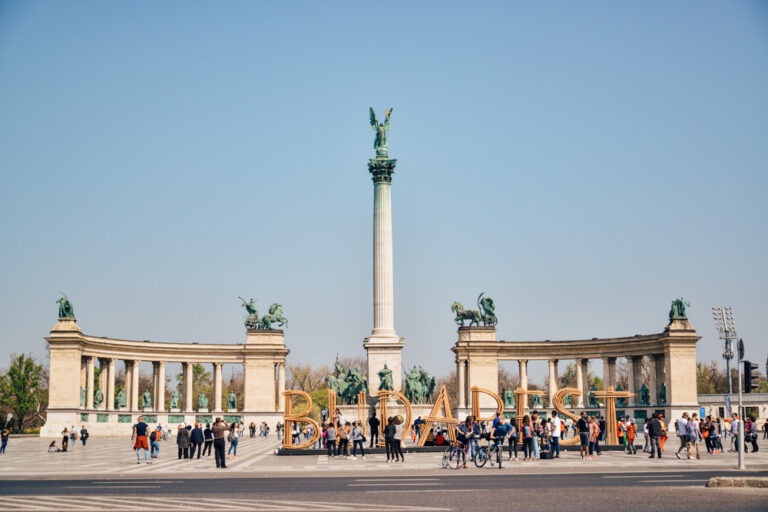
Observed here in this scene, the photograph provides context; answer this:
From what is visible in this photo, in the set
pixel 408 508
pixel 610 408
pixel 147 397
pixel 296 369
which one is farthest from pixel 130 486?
pixel 296 369

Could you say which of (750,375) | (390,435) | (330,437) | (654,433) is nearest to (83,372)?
(330,437)

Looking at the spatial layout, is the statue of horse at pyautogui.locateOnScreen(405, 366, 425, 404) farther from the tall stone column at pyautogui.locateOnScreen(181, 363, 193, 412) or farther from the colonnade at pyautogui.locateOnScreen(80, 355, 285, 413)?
the tall stone column at pyautogui.locateOnScreen(181, 363, 193, 412)

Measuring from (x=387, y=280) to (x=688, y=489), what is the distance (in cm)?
5866

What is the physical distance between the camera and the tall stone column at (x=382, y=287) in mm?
83562

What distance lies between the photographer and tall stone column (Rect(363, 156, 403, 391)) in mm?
83562

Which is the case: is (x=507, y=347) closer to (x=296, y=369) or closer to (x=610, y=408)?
(x=610, y=408)

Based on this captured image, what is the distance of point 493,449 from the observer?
42375 mm

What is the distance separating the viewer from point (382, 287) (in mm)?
85375

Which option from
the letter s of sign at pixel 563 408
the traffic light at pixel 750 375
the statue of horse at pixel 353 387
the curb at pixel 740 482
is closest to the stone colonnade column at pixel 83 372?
the statue of horse at pixel 353 387

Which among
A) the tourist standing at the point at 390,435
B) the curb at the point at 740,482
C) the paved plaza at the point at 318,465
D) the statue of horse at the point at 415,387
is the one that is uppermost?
the statue of horse at the point at 415,387

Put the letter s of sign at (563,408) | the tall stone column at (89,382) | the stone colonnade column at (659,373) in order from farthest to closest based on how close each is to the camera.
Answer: the tall stone column at (89,382), the stone colonnade column at (659,373), the letter s of sign at (563,408)

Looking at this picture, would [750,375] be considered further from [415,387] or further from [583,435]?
[415,387]

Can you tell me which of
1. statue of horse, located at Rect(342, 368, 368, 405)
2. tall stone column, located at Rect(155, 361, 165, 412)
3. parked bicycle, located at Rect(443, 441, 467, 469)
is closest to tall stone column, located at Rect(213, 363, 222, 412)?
tall stone column, located at Rect(155, 361, 165, 412)

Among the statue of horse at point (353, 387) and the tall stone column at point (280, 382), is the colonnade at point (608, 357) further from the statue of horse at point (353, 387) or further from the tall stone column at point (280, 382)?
the statue of horse at point (353, 387)
